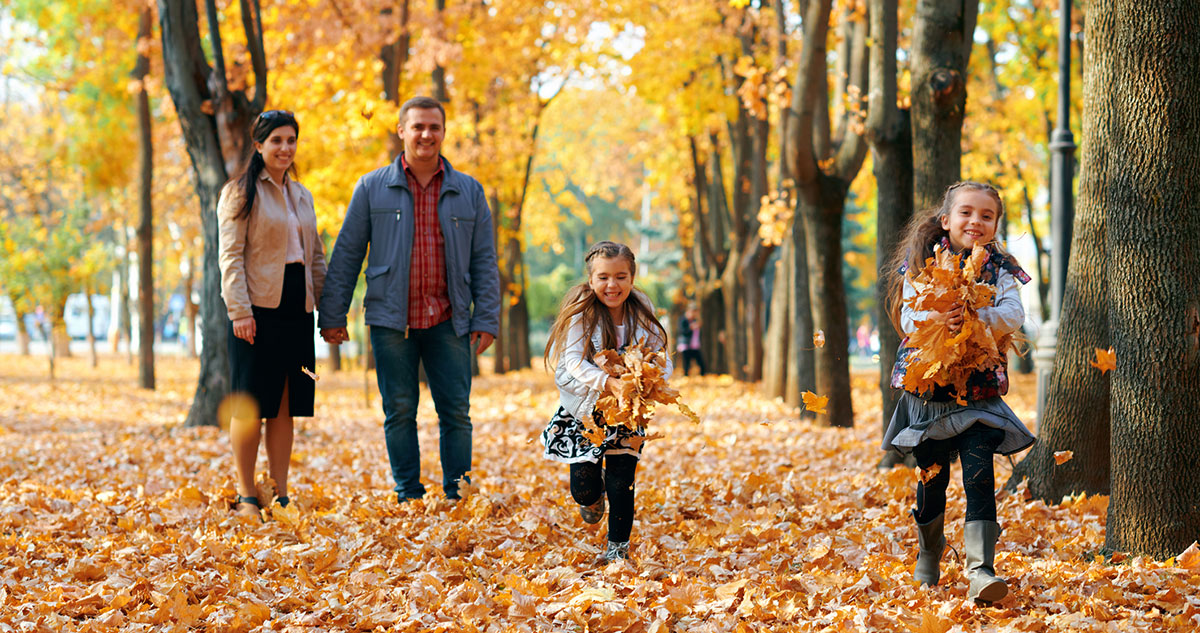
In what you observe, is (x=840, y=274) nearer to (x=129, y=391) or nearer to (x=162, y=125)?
(x=129, y=391)

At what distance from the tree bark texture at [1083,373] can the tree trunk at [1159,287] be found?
0.97 metres

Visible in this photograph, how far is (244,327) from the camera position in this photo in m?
5.19

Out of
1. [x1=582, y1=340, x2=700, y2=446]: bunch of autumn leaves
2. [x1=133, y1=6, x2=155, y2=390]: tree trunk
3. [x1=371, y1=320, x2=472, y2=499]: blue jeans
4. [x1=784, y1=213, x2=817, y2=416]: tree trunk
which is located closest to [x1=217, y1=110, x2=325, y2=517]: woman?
[x1=371, y1=320, x2=472, y2=499]: blue jeans

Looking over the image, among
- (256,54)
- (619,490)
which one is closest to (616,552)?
(619,490)

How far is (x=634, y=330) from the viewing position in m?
4.37

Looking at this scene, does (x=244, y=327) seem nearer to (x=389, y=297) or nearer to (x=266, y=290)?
(x=266, y=290)

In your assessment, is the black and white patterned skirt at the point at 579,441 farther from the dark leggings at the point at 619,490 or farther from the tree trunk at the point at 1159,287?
the tree trunk at the point at 1159,287

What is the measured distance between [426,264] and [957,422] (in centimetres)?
305

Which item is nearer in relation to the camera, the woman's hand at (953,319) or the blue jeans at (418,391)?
the woman's hand at (953,319)

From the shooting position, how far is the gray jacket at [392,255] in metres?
5.50

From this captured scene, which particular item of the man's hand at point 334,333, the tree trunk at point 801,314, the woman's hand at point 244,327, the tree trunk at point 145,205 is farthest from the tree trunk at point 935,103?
the tree trunk at point 145,205

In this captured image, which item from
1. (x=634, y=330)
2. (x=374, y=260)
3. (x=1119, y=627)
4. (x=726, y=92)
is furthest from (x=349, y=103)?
(x=1119, y=627)

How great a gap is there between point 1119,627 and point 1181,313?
4.20 ft

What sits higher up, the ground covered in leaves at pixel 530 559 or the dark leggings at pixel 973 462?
the dark leggings at pixel 973 462
